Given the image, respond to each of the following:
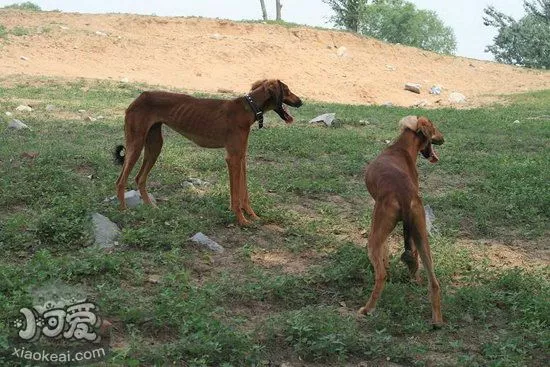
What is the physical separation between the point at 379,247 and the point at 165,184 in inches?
151

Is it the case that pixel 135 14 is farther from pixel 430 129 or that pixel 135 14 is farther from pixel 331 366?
pixel 331 366

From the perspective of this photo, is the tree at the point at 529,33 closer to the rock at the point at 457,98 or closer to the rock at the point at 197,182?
the rock at the point at 457,98

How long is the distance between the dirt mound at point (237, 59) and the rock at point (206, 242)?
41.6 ft

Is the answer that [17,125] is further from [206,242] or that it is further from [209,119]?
[206,242]

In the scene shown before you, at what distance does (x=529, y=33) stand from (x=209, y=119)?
21.5m

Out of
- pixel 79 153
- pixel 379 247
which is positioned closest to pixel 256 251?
pixel 379 247

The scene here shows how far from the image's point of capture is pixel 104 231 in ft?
20.1

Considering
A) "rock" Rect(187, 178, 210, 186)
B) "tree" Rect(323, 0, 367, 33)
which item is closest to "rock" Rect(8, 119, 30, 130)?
"rock" Rect(187, 178, 210, 186)

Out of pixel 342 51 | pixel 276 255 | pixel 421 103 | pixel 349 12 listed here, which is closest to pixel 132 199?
pixel 276 255

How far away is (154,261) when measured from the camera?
222 inches

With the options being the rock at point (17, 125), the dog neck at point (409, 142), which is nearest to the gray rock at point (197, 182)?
the dog neck at point (409, 142)

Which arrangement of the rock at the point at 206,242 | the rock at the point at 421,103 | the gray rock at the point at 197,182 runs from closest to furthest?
1. the rock at the point at 206,242
2. the gray rock at the point at 197,182
3. the rock at the point at 421,103

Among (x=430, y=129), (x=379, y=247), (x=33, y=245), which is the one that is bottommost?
(x=33, y=245)

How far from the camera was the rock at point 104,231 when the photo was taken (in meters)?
5.96
